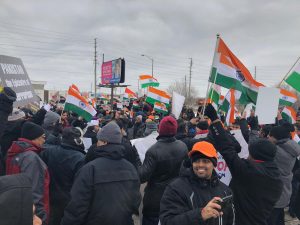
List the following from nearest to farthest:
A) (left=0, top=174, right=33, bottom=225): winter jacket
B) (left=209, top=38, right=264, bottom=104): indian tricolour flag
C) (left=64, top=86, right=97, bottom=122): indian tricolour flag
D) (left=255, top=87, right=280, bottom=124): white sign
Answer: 1. (left=0, top=174, right=33, bottom=225): winter jacket
2. (left=209, top=38, right=264, bottom=104): indian tricolour flag
3. (left=255, top=87, right=280, bottom=124): white sign
4. (left=64, top=86, right=97, bottom=122): indian tricolour flag

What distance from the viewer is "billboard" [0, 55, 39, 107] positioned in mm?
5750

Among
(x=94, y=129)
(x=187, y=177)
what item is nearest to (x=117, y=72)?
(x=94, y=129)

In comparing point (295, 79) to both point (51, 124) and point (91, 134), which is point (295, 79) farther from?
point (51, 124)

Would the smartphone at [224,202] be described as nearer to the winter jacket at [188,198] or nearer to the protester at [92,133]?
the winter jacket at [188,198]

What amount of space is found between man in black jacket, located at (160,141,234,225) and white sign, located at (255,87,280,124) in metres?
3.02

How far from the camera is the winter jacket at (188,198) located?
8.48 ft

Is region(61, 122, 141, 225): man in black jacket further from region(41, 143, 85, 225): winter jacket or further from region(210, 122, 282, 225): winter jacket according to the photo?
region(210, 122, 282, 225): winter jacket

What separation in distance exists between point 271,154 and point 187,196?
4.67 feet

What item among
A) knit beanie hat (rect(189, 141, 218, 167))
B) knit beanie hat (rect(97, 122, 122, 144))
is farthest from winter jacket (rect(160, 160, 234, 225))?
knit beanie hat (rect(97, 122, 122, 144))

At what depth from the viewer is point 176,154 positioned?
14.6 feet

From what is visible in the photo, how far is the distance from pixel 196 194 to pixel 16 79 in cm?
479

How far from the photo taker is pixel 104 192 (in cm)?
317

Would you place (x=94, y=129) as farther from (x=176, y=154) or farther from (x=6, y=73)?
(x=176, y=154)

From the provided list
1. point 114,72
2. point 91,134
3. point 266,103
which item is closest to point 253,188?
point 266,103
